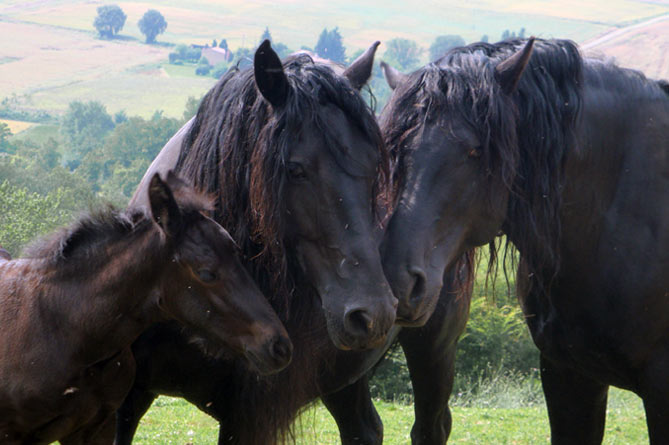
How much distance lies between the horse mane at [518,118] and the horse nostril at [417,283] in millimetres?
468

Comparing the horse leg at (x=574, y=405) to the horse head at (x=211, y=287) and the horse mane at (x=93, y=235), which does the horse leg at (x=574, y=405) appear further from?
the horse mane at (x=93, y=235)

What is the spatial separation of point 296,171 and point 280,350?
694mm

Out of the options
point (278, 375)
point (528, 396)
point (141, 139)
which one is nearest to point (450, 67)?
point (278, 375)

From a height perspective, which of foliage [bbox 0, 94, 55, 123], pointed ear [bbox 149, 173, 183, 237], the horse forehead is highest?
the horse forehead

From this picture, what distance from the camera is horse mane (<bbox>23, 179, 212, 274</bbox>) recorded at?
3.05 meters

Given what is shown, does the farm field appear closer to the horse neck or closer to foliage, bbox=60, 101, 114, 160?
foliage, bbox=60, 101, 114, 160

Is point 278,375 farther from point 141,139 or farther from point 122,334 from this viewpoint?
point 141,139

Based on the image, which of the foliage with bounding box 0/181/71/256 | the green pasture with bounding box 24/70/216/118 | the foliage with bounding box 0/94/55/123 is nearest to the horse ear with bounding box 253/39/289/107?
the foliage with bounding box 0/181/71/256

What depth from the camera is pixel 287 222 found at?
293 cm

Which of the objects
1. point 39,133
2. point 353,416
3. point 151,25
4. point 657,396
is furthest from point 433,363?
point 151,25

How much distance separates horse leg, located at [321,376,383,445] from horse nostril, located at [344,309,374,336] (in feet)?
7.92

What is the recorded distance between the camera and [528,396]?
14.2 metres

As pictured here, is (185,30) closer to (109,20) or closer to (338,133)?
(109,20)

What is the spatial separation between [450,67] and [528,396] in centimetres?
1211
